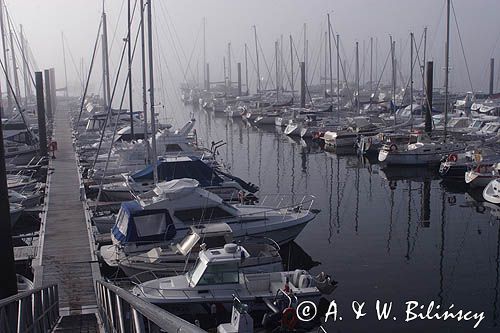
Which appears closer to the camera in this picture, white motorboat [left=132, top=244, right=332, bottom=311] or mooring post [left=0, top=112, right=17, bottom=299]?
mooring post [left=0, top=112, right=17, bottom=299]

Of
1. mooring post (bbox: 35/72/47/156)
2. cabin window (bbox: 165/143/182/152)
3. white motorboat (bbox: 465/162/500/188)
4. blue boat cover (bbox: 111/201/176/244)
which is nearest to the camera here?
blue boat cover (bbox: 111/201/176/244)

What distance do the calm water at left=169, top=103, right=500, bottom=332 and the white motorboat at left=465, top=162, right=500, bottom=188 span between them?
73 centimetres

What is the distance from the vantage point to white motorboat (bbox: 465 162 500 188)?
3072 centimetres

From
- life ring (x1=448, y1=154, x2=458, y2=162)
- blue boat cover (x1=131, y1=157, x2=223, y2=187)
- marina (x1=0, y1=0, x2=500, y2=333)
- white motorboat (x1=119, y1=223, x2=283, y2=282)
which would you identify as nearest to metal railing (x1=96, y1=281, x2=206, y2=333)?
marina (x1=0, y1=0, x2=500, y2=333)

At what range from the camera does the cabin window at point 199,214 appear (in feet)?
62.5

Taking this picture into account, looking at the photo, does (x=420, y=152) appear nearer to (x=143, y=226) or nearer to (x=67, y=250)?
(x=143, y=226)

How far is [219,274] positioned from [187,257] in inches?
89.8

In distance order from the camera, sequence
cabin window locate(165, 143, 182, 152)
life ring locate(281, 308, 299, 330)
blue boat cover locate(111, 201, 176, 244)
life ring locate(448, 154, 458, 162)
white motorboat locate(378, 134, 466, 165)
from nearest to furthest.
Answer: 1. life ring locate(281, 308, 299, 330)
2. blue boat cover locate(111, 201, 176, 244)
3. cabin window locate(165, 143, 182, 152)
4. life ring locate(448, 154, 458, 162)
5. white motorboat locate(378, 134, 466, 165)

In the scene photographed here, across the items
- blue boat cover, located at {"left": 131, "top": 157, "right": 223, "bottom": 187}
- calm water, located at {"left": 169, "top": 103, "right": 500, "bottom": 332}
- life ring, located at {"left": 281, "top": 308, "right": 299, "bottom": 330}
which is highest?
blue boat cover, located at {"left": 131, "top": 157, "right": 223, "bottom": 187}

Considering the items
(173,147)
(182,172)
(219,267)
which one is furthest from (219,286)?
(173,147)

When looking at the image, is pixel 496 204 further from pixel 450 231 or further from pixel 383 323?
pixel 383 323

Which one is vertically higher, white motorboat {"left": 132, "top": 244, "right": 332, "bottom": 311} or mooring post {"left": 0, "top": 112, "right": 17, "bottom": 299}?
mooring post {"left": 0, "top": 112, "right": 17, "bottom": 299}

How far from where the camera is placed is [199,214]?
62.7 ft

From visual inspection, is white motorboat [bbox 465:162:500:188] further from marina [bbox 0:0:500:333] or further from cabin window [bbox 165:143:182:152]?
cabin window [bbox 165:143:182:152]
